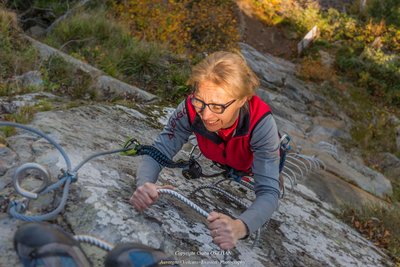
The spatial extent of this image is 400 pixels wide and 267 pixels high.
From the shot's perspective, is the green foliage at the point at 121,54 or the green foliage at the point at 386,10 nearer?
the green foliage at the point at 121,54

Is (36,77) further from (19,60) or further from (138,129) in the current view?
(138,129)

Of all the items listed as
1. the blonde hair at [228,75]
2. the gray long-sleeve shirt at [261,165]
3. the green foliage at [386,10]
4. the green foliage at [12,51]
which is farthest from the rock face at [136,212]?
the green foliage at [386,10]

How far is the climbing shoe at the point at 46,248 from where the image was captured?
150 cm

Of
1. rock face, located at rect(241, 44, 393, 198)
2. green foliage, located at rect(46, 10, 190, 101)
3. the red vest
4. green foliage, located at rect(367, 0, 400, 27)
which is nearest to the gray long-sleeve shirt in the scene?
the red vest

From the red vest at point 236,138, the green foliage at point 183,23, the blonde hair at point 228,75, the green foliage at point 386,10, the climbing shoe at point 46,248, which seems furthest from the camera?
the green foliage at point 386,10

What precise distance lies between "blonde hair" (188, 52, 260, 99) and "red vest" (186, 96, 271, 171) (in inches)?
6.5

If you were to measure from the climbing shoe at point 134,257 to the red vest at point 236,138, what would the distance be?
1.16 metres

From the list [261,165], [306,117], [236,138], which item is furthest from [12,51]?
[306,117]

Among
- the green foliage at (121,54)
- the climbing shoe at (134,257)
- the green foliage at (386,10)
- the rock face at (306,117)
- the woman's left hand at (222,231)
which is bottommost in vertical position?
the rock face at (306,117)

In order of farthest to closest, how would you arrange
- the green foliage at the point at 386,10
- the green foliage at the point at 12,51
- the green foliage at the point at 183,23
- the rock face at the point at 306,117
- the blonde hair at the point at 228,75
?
the green foliage at the point at 386,10 → the green foliage at the point at 183,23 → the rock face at the point at 306,117 → the green foliage at the point at 12,51 → the blonde hair at the point at 228,75

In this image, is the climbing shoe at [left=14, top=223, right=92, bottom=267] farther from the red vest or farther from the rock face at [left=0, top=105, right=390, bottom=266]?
the red vest

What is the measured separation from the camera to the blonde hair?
2.36 metres

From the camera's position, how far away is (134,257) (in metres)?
1.61

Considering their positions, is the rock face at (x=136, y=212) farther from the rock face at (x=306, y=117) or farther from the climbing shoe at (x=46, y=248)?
the rock face at (x=306, y=117)
